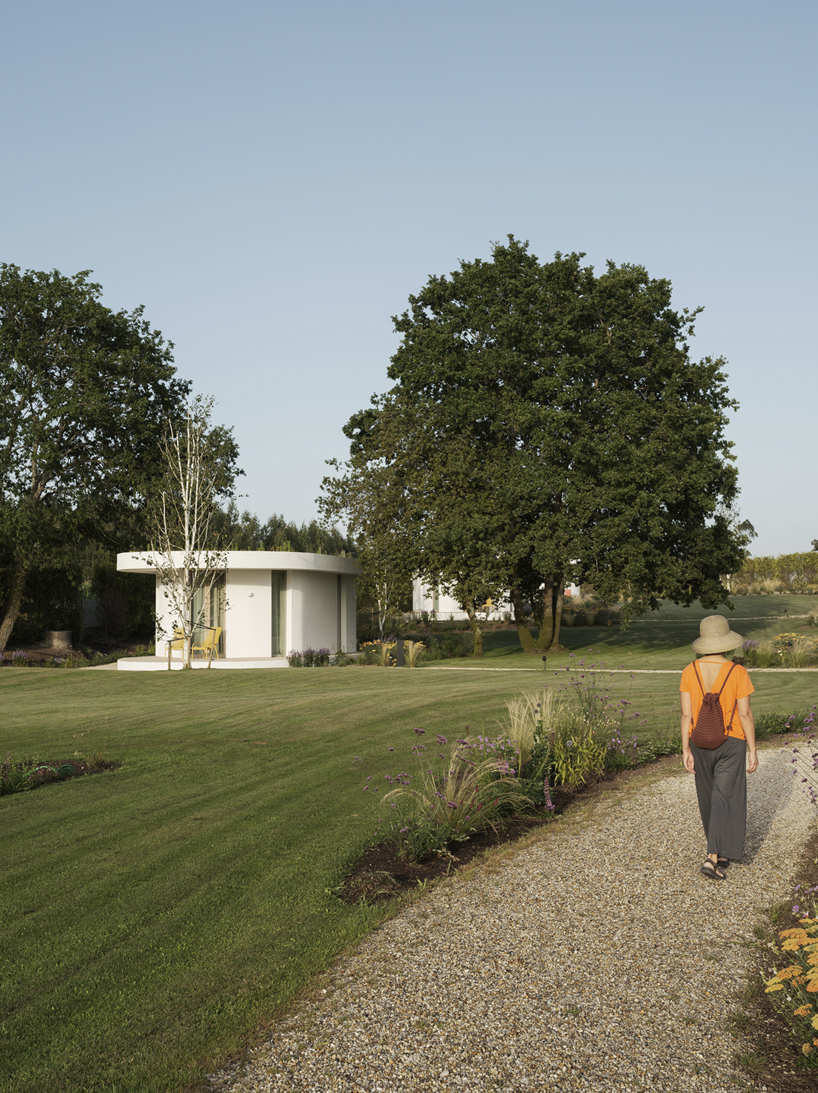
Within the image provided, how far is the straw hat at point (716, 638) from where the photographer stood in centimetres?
542

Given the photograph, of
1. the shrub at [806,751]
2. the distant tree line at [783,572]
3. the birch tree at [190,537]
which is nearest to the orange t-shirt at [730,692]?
the shrub at [806,751]

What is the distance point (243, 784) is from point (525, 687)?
7342 mm

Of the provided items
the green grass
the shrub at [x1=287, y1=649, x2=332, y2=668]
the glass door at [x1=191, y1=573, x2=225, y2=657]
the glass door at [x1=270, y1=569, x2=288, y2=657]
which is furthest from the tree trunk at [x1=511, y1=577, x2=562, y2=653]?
the glass door at [x1=191, y1=573, x2=225, y2=657]

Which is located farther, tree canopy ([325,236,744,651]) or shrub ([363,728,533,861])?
tree canopy ([325,236,744,651])

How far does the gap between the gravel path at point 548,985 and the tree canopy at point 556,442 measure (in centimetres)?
1850

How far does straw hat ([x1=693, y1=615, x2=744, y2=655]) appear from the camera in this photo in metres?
5.42

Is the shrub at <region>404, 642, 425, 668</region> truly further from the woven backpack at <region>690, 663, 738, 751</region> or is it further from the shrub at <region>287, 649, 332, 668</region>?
the woven backpack at <region>690, 663, 738, 751</region>

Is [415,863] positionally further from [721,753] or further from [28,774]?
[28,774]

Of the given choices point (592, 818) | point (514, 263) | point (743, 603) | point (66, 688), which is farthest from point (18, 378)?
point (743, 603)

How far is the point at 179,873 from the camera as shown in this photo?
540cm

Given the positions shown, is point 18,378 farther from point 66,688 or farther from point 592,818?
point 592,818

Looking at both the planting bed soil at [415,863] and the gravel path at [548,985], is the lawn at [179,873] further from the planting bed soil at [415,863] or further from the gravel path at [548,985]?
the gravel path at [548,985]

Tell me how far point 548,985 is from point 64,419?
25702mm

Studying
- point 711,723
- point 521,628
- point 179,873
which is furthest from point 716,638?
point 521,628
